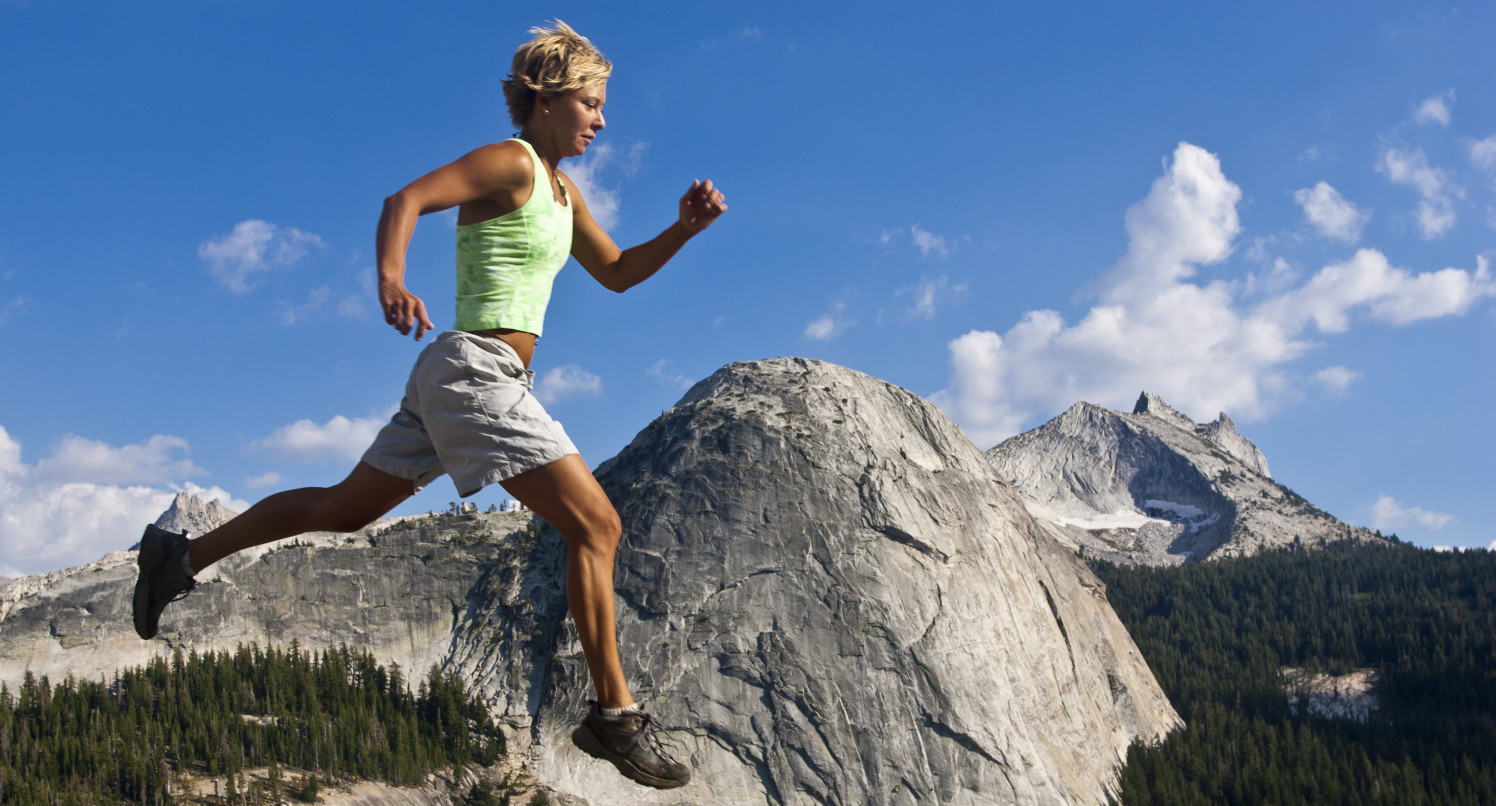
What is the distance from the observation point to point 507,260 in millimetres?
4160

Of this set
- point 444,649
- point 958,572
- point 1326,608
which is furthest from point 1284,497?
A: point 444,649

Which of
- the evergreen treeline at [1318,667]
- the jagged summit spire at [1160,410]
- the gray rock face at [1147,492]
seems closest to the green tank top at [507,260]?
the evergreen treeline at [1318,667]

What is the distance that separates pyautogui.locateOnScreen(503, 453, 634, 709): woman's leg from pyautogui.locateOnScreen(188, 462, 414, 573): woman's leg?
0.79 m

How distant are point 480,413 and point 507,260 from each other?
667 mm

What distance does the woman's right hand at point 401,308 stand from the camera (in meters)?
3.49

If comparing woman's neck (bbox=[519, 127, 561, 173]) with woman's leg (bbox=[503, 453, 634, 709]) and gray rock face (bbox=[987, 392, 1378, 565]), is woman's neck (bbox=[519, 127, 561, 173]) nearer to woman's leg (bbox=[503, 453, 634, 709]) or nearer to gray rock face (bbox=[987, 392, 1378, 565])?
woman's leg (bbox=[503, 453, 634, 709])

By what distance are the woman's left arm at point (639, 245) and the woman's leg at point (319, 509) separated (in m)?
1.39

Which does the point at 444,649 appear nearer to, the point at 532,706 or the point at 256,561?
the point at 532,706

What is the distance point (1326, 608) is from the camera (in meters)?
104

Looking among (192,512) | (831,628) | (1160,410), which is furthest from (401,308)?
(1160,410)

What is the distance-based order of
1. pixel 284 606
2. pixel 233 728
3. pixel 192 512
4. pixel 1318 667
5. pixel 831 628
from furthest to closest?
pixel 192 512, pixel 1318 667, pixel 284 606, pixel 831 628, pixel 233 728

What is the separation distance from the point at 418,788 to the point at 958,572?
2155cm

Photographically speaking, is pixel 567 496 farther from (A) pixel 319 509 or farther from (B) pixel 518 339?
(A) pixel 319 509

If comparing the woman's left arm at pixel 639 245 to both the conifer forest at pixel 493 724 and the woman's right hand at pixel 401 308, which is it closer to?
the woman's right hand at pixel 401 308
